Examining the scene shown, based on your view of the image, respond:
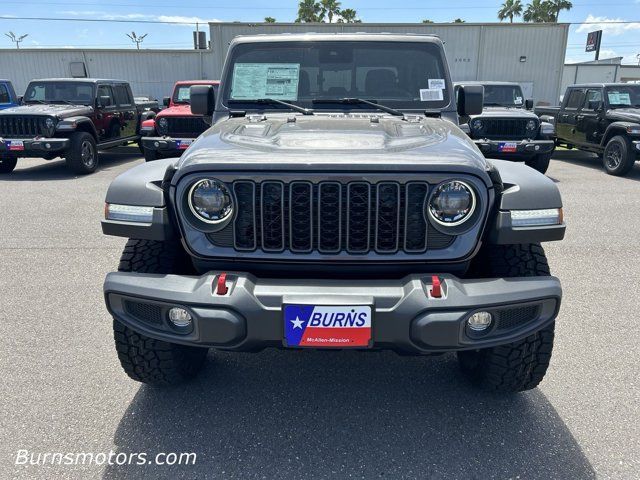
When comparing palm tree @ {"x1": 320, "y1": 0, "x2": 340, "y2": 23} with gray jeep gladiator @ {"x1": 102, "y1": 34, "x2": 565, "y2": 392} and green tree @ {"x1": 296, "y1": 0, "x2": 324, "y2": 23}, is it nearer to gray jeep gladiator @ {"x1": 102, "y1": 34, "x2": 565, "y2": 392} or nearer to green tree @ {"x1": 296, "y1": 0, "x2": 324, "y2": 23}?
green tree @ {"x1": 296, "y1": 0, "x2": 324, "y2": 23}

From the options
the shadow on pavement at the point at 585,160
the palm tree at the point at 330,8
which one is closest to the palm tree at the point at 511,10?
the palm tree at the point at 330,8

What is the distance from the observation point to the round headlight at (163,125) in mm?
9906

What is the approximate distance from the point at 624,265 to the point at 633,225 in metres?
1.90

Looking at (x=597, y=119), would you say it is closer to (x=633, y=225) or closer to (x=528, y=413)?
(x=633, y=225)

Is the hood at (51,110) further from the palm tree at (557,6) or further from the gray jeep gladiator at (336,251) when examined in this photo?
the palm tree at (557,6)

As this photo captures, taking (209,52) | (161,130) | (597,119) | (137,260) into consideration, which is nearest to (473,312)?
(137,260)

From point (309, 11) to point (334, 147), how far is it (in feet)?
158

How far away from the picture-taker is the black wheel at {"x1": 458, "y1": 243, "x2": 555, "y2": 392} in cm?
238

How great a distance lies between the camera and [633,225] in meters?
6.38

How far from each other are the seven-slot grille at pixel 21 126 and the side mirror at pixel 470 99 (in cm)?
873

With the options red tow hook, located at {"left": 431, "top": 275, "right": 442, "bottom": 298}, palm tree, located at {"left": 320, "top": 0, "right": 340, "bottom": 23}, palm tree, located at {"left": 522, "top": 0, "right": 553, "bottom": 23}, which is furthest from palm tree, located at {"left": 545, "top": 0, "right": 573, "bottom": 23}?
red tow hook, located at {"left": 431, "top": 275, "right": 442, "bottom": 298}

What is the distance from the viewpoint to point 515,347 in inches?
96.3

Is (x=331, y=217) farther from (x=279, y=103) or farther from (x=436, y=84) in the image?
(x=436, y=84)

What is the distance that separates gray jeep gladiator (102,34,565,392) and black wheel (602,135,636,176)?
8.58m
